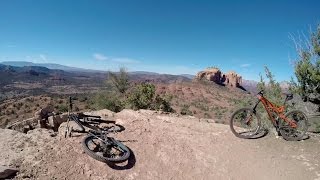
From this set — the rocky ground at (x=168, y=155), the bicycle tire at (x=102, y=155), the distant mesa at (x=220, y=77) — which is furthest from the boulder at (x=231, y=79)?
the bicycle tire at (x=102, y=155)

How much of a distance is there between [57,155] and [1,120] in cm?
5036

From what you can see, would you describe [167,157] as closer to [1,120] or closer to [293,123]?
[293,123]

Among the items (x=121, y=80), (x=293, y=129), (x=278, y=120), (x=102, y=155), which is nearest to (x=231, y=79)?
(x=121, y=80)

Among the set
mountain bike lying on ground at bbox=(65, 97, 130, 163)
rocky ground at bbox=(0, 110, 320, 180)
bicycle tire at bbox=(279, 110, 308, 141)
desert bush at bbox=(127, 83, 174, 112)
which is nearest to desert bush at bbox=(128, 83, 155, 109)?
desert bush at bbox=(127, 83, 174, 112)

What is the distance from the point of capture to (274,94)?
59.0ft

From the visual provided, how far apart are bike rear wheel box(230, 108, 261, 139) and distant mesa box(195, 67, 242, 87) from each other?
105622mm

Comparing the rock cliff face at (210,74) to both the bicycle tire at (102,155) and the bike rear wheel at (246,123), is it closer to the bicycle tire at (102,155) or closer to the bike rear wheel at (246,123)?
the bike rear wheel at (246,123)

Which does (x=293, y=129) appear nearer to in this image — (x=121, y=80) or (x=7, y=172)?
(x=7, y=172)

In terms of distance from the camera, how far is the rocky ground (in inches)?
279

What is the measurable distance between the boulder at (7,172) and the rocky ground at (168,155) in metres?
0.14

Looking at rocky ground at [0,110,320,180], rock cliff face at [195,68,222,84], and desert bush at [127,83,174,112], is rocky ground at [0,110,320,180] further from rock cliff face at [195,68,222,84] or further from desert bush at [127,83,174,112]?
rock cliff face at [195,68,222,84]

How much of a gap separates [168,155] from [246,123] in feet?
9.82

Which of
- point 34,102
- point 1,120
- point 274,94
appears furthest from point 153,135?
point 34,102

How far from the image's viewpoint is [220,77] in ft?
430
